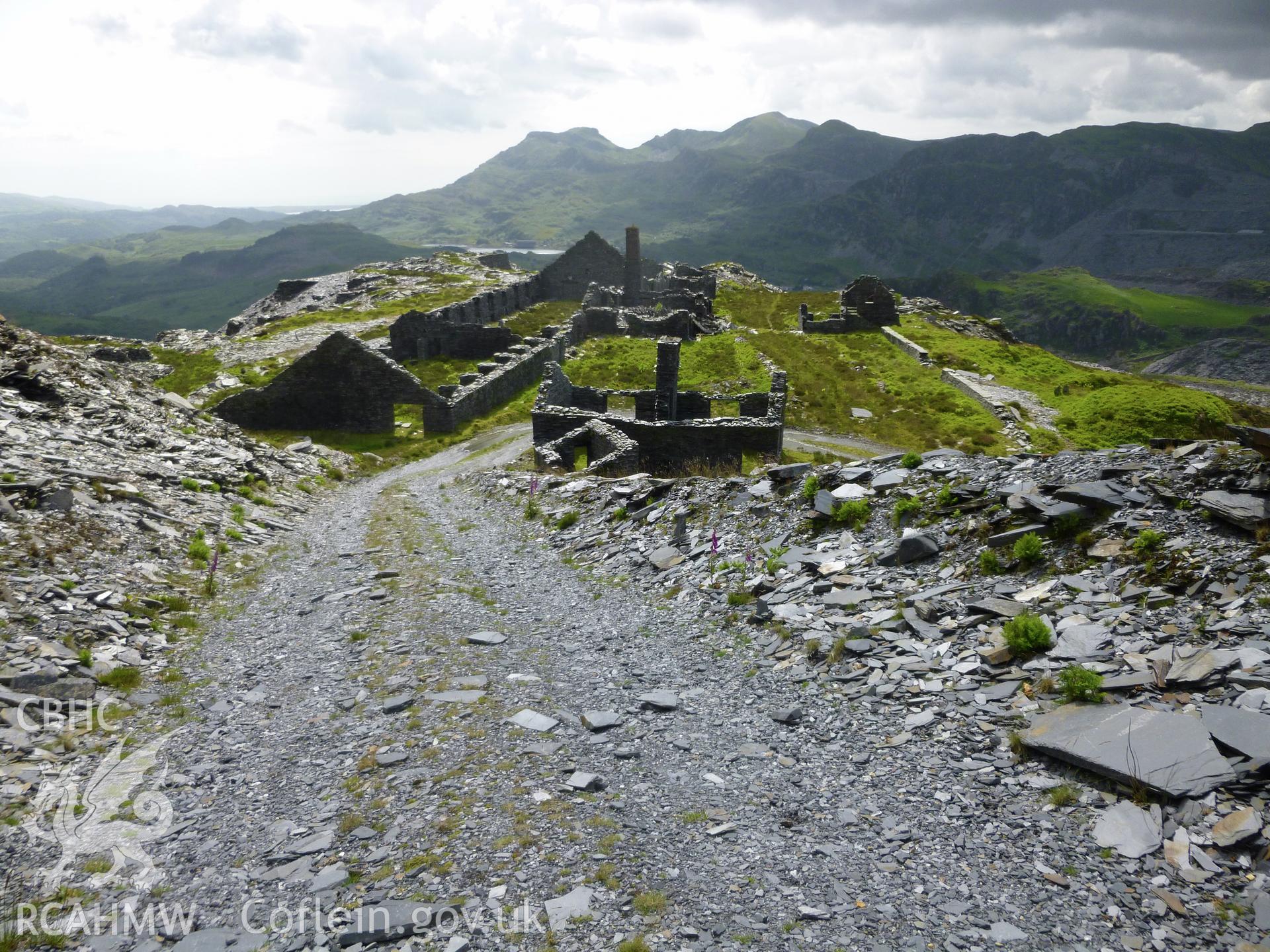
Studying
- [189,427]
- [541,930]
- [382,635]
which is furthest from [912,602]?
[189,427]

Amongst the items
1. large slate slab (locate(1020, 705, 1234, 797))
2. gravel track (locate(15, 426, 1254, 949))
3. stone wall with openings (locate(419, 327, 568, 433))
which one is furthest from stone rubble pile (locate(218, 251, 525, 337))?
large slate slab (locate(1020, 705, 1234, 797))

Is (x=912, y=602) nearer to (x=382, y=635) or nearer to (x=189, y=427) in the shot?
(x=382, y=635)

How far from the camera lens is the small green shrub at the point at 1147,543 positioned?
36.0ft

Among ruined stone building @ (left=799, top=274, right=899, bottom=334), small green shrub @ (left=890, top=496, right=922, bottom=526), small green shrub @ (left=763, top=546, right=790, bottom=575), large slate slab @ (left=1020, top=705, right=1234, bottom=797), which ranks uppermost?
ruined stone building @ (left=799, top=274, right=899, bottom=334)

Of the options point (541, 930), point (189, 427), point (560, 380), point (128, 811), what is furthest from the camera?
point (560, 380)

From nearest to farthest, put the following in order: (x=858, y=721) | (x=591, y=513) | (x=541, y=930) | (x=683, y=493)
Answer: (x=541, y=930), (x=858, y=721), (x=683, y=493), (x=591, y=513)

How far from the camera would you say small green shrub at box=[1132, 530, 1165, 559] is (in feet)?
36.0

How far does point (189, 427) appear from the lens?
92.9 ft

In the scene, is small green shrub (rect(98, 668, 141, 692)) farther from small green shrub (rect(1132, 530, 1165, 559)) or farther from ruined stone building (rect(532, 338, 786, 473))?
ruined stone building (rect(532, 338, 786, 473))

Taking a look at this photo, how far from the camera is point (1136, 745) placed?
7719 millimetres

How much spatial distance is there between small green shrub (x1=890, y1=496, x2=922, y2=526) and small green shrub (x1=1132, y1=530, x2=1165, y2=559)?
4.05 metres

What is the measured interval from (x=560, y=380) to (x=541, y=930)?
3438cm

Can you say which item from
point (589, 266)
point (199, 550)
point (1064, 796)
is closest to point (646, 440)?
point (199, 550)

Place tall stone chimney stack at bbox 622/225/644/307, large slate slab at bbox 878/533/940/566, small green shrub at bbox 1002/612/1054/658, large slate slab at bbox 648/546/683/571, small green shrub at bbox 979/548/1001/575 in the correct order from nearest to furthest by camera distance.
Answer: small green shrub at bbox 1002/612/1054/658, small green shrub at bbox 979/548/1001/575, large slate slab at bbox 878/533/940/566, large slate slab at bbox 648/546/683/571, tall stone chimney stack at bbox 622/225/644/307
